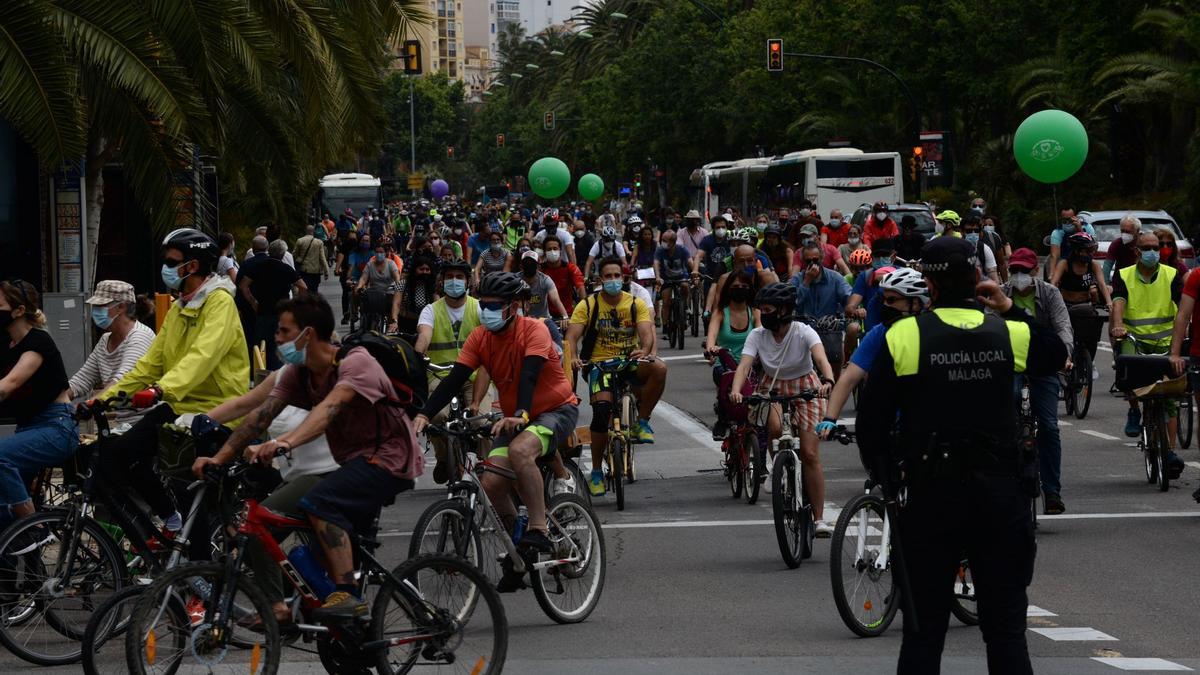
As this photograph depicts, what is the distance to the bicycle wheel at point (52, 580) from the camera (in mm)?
8359

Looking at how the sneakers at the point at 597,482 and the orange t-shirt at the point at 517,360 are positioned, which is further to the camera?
the sneakers at the point at 597,482

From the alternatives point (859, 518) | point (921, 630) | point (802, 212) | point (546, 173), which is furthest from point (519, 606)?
point (546, 173)

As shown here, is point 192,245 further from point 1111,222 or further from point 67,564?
point 1111,222

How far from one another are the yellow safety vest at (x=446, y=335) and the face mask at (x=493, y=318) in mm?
3954

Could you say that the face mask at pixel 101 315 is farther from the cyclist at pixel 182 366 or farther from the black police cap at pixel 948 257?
the black police cap at pixel 948 257

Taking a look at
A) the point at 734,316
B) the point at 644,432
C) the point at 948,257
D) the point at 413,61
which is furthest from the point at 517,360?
the point at 413,61

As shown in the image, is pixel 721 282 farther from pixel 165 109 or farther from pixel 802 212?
pixel 802 212

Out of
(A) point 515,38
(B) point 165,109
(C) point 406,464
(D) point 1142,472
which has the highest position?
(A) point 515,38

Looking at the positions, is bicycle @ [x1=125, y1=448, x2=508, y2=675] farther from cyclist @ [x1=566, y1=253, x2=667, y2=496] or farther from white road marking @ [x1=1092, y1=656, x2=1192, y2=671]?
cyclist @ [x1=566, y1=253, x2=667, y2=496]

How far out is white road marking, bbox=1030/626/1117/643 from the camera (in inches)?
342

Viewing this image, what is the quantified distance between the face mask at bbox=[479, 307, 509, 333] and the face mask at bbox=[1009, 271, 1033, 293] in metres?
5.37

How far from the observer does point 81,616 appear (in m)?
8.70

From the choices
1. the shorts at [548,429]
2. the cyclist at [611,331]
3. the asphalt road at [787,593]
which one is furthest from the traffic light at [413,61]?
the shorts at [548,429]

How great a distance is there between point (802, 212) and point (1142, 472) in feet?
47.6
